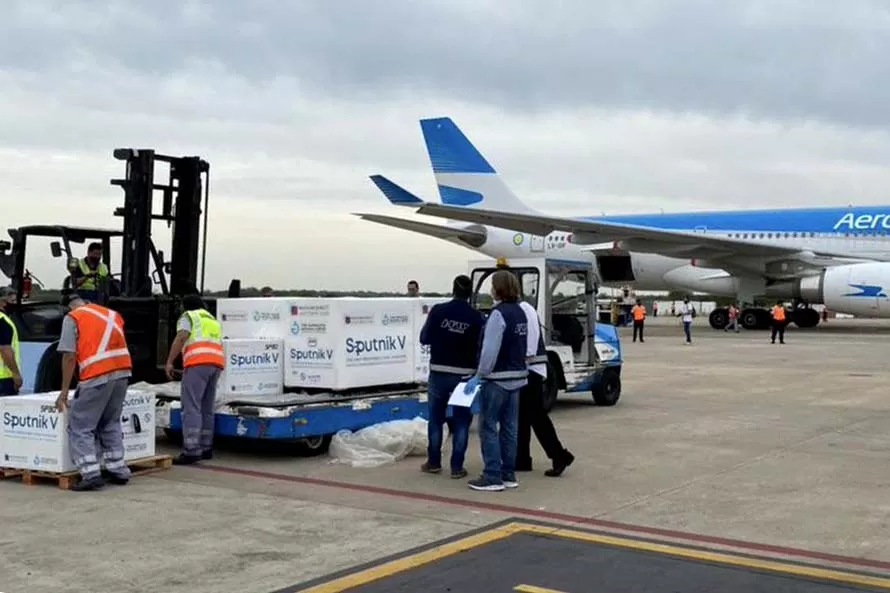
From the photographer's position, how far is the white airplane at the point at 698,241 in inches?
1227

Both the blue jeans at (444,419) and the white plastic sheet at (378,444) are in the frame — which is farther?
the white plastic sheet at (378,444)

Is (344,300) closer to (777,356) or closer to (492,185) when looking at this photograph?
(777,356)

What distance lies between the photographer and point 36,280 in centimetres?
1071

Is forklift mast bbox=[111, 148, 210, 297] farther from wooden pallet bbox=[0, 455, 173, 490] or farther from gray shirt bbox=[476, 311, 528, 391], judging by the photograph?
gray shirt bbox=[476, 311, 528, 391]

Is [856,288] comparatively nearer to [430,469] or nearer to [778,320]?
[778,320]

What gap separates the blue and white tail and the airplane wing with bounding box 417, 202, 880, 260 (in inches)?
153

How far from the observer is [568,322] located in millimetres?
13297

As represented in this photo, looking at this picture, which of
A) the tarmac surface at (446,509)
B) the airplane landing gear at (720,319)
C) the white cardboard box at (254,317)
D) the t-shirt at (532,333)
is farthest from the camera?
the airplane landing gear at (720,319)

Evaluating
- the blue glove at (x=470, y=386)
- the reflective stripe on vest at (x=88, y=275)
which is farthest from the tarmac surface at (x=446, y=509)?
the reflective stripe on vest at (x=88, y=275)

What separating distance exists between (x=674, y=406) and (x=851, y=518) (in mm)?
6546

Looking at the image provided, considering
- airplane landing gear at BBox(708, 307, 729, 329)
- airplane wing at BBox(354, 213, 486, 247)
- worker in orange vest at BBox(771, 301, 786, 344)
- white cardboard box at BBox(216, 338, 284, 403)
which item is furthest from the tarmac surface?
airplane landing gear at BBox(708, 307, 729, 329)

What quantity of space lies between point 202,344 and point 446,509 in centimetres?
307

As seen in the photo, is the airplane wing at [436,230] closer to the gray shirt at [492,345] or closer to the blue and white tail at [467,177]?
the blue and white tail at [467,177]

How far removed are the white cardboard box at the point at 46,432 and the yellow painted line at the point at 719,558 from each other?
145 inches
